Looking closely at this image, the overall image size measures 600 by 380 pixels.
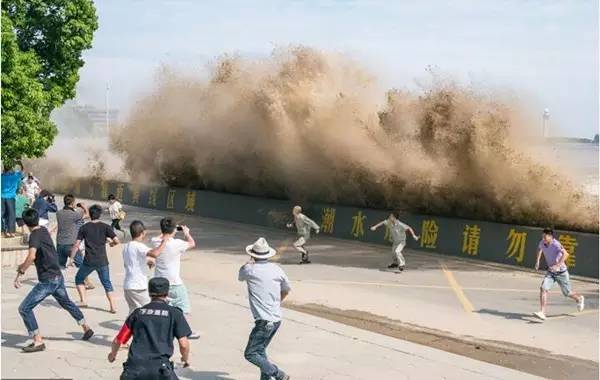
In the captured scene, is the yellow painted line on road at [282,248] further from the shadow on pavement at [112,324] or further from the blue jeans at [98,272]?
the shadow on pavement at [112,324]

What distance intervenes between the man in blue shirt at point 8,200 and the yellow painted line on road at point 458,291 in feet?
33.0

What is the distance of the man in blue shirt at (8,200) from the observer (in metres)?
15.7

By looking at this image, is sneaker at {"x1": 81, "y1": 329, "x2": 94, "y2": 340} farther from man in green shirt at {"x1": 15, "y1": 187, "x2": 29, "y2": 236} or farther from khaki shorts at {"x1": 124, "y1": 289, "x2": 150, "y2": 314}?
man in green shirt at {"x1": 15, "y1": 187, "x2": 29, "y2": 236}

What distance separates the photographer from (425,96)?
19234 mm

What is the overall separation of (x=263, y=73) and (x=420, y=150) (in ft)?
24.6

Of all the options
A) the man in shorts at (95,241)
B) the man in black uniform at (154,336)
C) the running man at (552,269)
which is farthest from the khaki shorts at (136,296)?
the running man at (552,269)

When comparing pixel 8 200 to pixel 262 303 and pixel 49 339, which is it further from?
pixel 262 303

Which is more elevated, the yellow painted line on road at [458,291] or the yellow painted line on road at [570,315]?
the yellow painted line on road at [570,315]

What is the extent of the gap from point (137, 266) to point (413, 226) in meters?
12.2

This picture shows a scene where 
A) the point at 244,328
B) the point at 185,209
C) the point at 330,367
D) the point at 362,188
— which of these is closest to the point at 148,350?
the point at 330,367

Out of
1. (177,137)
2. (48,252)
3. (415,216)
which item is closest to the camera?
(48,252)

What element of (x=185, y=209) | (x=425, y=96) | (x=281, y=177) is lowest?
(x=185, y=209)

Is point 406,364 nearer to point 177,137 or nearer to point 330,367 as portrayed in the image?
point 330,367

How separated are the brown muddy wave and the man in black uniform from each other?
14.1 m
